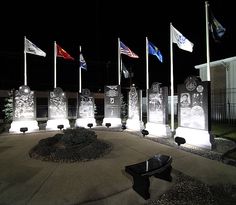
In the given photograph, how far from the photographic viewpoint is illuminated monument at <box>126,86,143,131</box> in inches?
549

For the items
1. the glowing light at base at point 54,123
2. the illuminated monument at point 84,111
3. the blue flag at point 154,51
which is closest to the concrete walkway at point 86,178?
the blue flag at point 154,51

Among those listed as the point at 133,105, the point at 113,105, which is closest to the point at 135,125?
the point at 133,105

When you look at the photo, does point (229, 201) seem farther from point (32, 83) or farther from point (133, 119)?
point (32, 83)

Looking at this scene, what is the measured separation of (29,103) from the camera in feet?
46.0

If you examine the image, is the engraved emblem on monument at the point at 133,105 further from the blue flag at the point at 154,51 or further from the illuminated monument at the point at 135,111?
the blue flag at the point at 154,51

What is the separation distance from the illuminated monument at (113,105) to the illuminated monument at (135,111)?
1.30 m

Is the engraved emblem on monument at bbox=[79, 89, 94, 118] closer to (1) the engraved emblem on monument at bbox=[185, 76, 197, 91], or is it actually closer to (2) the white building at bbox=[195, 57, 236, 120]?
(1) the engraved emblem on monument at bbox=[185, 76, 197, 91]

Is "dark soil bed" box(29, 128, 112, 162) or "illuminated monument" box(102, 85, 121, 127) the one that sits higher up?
"illuminated monument" box(102, 85, 121, 127)

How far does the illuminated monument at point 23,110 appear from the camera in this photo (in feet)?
44.8

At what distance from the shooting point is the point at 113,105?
51.9 feet

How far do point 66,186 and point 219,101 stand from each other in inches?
705

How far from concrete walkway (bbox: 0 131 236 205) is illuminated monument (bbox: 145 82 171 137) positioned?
336 cm

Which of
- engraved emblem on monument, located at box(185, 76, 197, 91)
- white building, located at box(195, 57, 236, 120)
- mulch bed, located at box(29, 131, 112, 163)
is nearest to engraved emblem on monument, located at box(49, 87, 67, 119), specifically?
mulch bed, located at box(29, 131, 112, 163)

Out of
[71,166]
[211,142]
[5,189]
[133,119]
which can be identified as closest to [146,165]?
[71,166]
